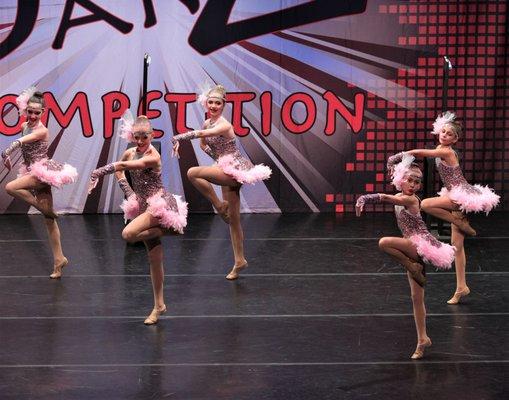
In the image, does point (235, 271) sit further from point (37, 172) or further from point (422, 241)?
point (422, 241)

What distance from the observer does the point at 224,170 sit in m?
7.62

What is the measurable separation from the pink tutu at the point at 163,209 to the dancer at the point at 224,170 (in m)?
1.04

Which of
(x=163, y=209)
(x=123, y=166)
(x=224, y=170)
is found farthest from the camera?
(x=224, y=170)

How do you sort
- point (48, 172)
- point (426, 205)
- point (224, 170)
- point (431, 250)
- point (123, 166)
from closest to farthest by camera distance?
point (431, 250) < point (123, 166) < point (426, 205) < point (224, 170) < point (48, 172)

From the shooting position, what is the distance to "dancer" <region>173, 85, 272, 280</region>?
25.0ft

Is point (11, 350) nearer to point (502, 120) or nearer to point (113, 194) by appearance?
point (113, 194)

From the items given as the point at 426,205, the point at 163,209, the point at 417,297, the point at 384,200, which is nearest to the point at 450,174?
the point at 426,205

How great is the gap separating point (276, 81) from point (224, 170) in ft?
11.2

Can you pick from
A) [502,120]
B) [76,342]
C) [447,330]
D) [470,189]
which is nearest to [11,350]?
[76,342]

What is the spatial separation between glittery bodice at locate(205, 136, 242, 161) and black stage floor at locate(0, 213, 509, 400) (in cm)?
96

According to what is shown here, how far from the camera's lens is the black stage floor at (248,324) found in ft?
17.4

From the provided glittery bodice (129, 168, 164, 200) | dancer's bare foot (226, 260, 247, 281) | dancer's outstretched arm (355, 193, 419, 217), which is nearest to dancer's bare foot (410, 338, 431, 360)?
dancer's outstretched arm (355, 193, 419, 217)

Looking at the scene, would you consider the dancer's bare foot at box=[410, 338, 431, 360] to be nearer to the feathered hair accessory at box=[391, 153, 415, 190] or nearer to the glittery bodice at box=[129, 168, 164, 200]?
the feathered hair accessory at box=[391, 153, 415, 190]

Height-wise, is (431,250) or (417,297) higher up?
(431,250)
